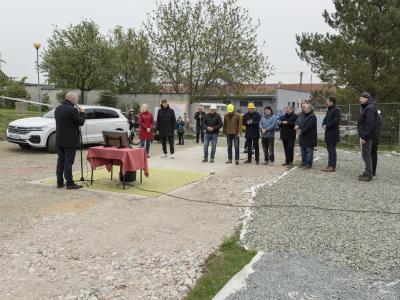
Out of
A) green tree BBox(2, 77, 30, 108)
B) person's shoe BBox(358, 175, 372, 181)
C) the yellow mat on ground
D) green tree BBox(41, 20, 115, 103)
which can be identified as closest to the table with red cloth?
the yellow mat on ground

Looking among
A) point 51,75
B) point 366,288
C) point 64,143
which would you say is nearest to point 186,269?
point 366,288

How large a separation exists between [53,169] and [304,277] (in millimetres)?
7975

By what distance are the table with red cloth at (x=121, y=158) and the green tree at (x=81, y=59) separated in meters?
19.5

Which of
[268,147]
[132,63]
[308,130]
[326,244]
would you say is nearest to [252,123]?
[268,147]

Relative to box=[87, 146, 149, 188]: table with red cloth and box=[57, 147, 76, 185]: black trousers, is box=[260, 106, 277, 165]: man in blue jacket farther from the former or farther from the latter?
box=[57, 147, 76, 185]: black trousers

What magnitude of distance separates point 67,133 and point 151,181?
200 cm

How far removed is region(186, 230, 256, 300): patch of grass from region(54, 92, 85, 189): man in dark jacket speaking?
4.01 metres

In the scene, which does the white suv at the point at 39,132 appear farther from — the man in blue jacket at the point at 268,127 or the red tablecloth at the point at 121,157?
the man in blue jacket at the point at 268,127

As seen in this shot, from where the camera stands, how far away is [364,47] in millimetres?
19234

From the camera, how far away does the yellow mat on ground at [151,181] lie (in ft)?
27.0

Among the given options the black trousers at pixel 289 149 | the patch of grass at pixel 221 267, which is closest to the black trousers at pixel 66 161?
the patch of grass at pixel 221 267

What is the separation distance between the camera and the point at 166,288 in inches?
160

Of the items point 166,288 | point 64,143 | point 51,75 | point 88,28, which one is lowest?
point 166,288

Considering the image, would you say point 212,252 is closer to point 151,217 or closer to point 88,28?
point 151,217
